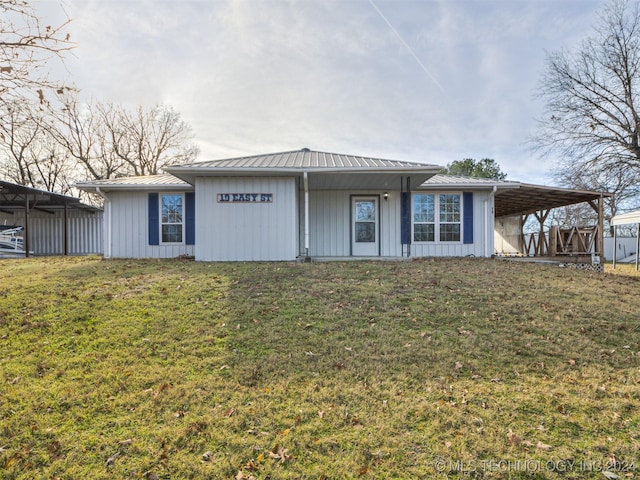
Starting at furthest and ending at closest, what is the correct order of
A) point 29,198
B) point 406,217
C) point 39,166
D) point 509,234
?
1. point 39,166
2. point 509,234
3. point 29,198
4. point 406,217

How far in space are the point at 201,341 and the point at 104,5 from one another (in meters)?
5.88

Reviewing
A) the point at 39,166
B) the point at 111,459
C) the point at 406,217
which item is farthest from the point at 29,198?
the point at 111,459

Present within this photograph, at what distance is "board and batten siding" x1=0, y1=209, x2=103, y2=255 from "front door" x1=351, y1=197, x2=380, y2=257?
13.0 meters

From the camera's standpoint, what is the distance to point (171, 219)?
35.5 ft

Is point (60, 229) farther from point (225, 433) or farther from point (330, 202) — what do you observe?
point (225, 433)

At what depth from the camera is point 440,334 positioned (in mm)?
4516

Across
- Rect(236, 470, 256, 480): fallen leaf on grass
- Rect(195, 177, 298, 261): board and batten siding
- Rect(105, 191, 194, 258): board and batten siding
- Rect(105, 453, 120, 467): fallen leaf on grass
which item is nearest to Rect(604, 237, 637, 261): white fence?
Rect(195, 177, 298, 261): board and batten siding

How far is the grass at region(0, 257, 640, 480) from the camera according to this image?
7.84 ft

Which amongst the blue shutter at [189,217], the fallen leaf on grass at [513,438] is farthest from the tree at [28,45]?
the blue shutter at [189,217]

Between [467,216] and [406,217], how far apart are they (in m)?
2.08

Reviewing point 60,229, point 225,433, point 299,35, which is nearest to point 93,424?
point 225,433

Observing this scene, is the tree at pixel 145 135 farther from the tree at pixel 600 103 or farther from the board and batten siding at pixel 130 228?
the tree at pixel 600 103

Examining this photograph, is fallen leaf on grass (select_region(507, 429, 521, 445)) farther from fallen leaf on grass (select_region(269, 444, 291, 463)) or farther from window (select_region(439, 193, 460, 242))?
window (select_region(439, 193, 460, 242))

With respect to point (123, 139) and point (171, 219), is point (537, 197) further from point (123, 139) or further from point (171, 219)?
point (123, 139)
